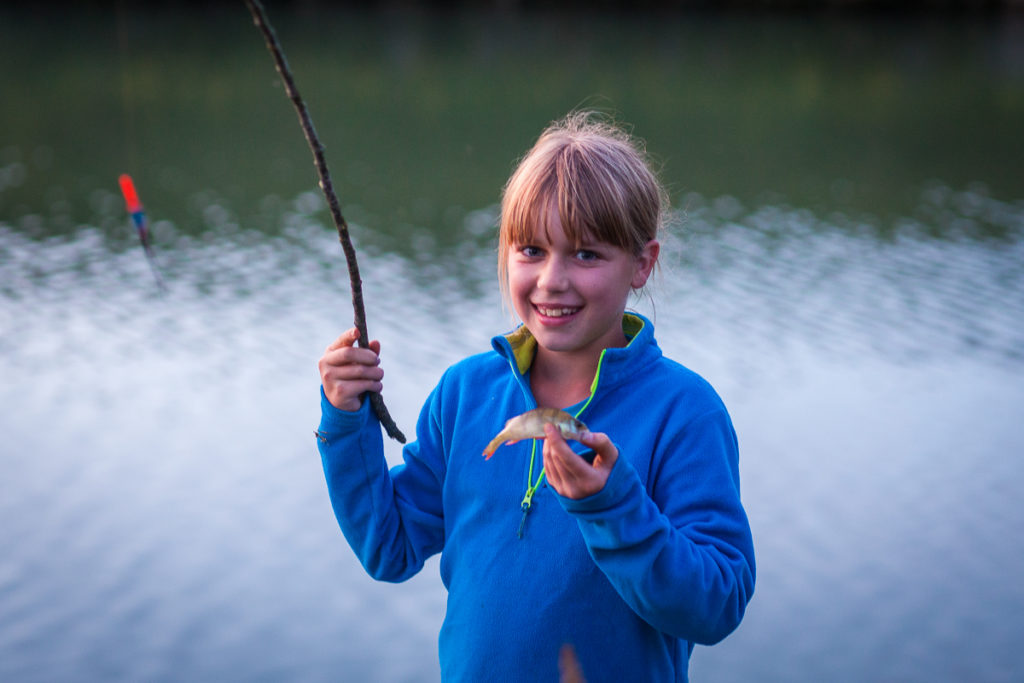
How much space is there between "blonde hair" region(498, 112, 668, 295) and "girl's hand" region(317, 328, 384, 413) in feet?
1.04

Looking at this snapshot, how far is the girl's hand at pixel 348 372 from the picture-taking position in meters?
1.55

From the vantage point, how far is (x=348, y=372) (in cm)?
156

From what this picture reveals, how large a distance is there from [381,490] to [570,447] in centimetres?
39

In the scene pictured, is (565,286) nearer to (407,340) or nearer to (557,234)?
(557,234)

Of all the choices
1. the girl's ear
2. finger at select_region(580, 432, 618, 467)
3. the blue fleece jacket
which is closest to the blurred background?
the girl's ear

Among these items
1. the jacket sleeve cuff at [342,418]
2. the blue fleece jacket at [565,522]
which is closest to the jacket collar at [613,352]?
the blue fleece jacket at [565,522]

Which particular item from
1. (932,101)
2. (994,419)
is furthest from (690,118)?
(994,419)

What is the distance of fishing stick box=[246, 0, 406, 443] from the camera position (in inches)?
49.0

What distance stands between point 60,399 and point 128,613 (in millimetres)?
2524

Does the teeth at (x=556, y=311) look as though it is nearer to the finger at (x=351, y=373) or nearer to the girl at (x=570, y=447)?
the girl at (x=570, y=447)

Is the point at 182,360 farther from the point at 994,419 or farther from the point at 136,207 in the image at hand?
the point at 994,419

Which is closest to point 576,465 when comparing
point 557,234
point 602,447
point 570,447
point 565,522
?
point 602,447

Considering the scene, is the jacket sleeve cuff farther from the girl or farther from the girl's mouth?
the girl's mouth

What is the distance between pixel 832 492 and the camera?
19.6 feet
